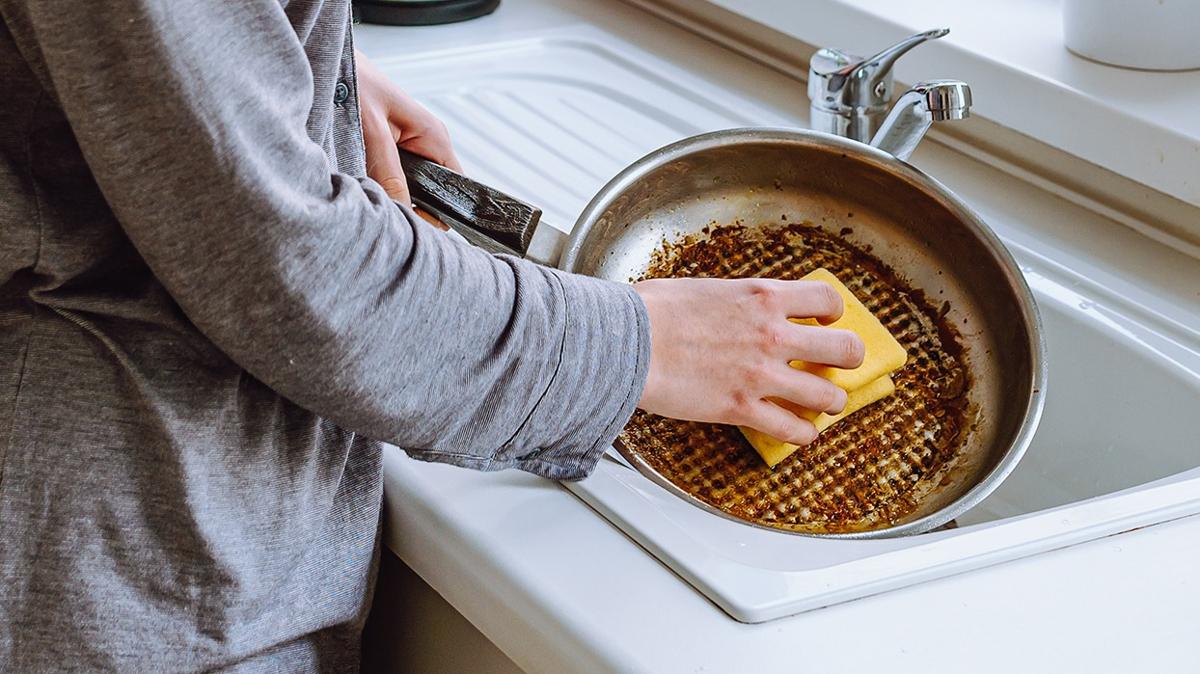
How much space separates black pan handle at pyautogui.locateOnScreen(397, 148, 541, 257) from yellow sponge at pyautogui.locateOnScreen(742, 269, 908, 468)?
0.60 ft

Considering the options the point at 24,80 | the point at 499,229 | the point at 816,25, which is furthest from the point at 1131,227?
the point at 24,80

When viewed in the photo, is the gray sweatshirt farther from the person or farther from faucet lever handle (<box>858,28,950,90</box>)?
faucet lever handle (<box>858,28,950,90</box>)

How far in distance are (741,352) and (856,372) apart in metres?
0.10

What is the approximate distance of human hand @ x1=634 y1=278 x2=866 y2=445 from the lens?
638mm

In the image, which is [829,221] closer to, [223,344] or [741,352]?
[741,352]

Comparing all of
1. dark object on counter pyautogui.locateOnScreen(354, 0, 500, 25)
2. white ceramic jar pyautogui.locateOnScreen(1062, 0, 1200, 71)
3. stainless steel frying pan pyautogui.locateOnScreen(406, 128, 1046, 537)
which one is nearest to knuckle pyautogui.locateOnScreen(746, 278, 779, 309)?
stainless steel frying pan pyautogui.locateOnScreen(406, 128, 1046, 537)

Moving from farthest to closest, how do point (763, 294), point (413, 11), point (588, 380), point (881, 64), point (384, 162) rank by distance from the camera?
point (413, 11), point (881, 64), point (384, 162), point (763, 294), point (588, 380)

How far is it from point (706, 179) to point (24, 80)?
1.59ft

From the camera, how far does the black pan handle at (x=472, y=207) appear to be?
0.75 metres

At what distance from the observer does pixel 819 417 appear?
710 millimetres

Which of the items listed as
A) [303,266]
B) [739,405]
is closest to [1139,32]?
[739,405]

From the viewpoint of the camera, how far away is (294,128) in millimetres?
467

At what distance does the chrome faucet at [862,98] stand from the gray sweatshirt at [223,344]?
336 mm

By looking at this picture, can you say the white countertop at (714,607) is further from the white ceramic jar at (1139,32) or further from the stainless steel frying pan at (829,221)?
the white ceramic jar at (1139,32)
